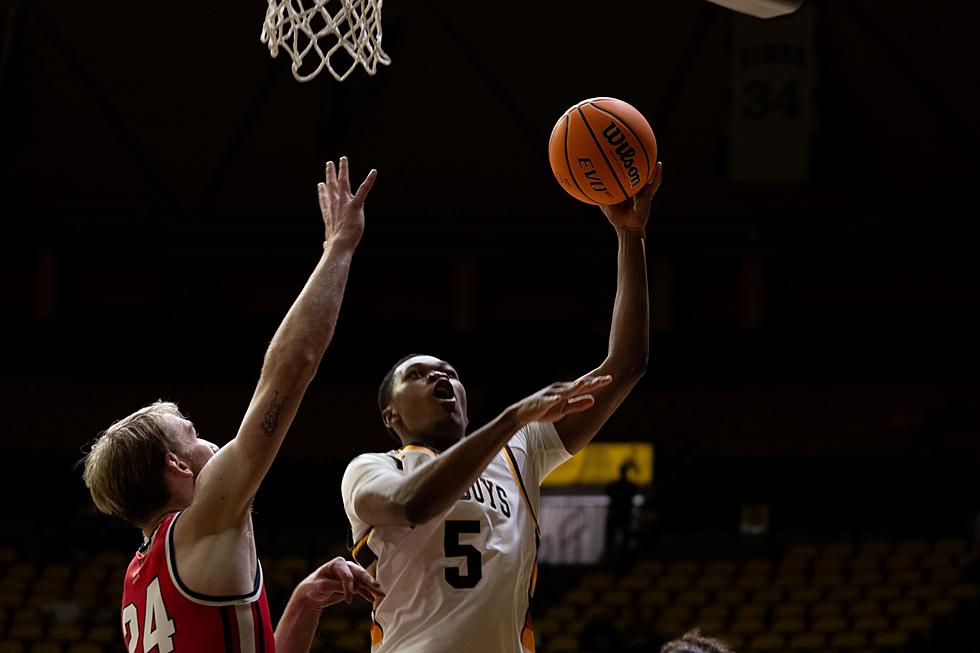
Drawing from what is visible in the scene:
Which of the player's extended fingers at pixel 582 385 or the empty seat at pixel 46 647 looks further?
the empty seat at pixel 46 647

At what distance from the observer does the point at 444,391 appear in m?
3.30

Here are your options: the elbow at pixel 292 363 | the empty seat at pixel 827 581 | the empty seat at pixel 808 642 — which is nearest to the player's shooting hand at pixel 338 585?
the elbow at pixel 292 363

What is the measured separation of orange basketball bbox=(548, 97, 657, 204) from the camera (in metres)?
3.47

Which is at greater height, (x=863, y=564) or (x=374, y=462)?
(x=374, y=462)

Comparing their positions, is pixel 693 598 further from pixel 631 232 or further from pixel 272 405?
pixel 272 405

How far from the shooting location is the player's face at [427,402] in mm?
3268

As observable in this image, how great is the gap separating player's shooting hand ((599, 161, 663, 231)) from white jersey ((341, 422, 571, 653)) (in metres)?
0.83

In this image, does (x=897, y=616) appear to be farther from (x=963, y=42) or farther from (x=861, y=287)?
(x=963, y=42)

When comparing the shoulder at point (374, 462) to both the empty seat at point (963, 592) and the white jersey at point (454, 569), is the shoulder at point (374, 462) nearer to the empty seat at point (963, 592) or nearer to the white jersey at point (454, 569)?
the white jersey at point (454, 569)

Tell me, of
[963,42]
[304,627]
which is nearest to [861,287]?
[963,42]

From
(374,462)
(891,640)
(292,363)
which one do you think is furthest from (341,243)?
(891,640)

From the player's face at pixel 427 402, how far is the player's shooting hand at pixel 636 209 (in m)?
0.66

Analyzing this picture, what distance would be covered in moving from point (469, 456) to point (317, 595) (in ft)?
2.20

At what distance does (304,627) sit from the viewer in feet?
9.43
